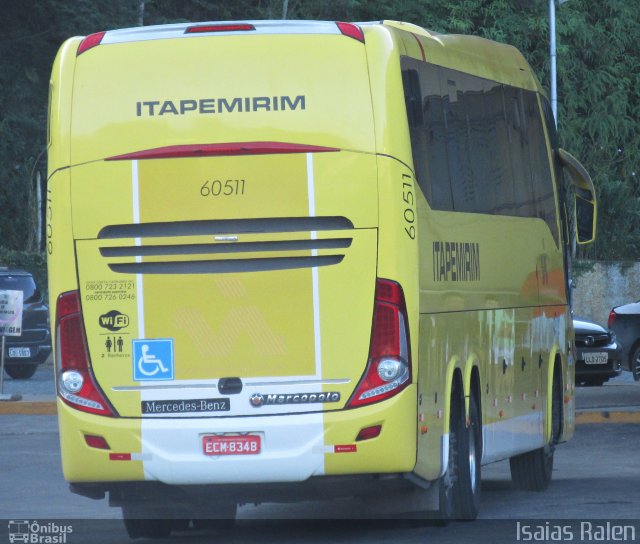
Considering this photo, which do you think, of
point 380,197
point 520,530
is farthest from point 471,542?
point 380,197

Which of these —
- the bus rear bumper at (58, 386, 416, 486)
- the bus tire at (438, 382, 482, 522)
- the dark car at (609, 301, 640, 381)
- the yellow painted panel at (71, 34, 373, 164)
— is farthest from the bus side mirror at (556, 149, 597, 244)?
the dark car at (609, 301, 640, 381)

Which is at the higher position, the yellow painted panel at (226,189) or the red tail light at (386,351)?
the yellow painted panel at (226,189)

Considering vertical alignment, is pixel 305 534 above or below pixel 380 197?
below

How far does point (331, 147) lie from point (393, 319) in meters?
1.10

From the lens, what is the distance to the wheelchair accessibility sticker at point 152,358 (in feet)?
37.6

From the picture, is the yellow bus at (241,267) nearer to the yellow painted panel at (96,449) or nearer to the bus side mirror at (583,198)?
the yellow painted panel at (96,449)

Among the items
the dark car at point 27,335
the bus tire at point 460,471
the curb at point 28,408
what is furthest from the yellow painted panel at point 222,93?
the dark car at point 27,335

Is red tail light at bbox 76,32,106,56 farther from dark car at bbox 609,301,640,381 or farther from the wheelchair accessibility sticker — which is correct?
dark car at bbox 609,301,640,381

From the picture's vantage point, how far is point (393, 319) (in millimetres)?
11391

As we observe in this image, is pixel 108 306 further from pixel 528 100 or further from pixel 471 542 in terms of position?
pixel 528 100

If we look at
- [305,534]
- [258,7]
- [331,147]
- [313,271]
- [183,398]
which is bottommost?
[305,534]

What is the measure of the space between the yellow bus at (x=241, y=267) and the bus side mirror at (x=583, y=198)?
19.7ft

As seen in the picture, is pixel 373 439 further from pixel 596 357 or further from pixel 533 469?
pixel 596 357

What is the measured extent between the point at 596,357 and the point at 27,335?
1047 centimetres
